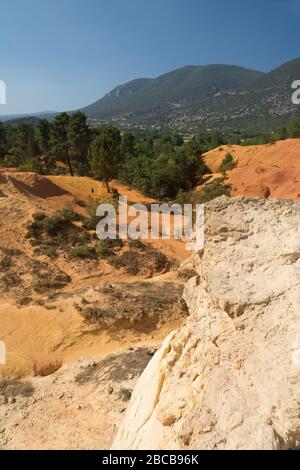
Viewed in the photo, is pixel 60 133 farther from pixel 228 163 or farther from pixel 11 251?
pixel 11 251

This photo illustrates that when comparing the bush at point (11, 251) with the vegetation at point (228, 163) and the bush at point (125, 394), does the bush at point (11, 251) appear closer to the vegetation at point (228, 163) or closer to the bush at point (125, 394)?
the bush at point (125, 394)

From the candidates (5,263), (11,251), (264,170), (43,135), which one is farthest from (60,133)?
(5,263)

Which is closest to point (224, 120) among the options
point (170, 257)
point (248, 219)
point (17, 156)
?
point (17, 156)

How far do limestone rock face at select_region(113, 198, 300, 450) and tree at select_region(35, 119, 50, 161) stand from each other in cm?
3935

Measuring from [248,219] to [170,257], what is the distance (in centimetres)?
1213

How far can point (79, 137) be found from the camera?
3772cm

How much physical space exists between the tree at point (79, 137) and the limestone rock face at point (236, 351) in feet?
114

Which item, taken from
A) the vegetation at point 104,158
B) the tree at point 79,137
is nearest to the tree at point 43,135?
the vegetation at point 104,158

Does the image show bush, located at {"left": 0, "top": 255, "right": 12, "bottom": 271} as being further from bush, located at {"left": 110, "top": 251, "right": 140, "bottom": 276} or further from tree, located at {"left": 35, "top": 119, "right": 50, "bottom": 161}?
tree, located at {"left": 35, "top": 119, "right": 50, "bottom": 161}

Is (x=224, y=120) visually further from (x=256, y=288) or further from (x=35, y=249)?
(x=256, y=288)

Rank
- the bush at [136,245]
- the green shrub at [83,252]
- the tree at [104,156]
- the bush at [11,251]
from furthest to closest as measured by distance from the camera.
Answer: the tree at [104,156] → the bush at [136,245] → the green shrub at [83,252] → the bush at [11,251]

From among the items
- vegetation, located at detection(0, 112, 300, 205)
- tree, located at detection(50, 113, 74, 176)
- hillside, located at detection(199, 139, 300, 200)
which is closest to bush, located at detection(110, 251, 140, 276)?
vegetation, located at detection(0, 112, 300, 205)

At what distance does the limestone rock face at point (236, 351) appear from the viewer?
137 inches

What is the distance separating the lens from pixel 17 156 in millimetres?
41781
